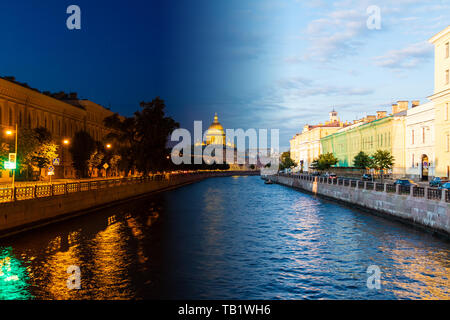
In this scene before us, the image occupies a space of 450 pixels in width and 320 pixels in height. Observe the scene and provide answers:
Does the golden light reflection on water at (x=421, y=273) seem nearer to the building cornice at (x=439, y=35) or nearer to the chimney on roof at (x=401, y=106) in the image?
the building cornice at (x=439, y=35)

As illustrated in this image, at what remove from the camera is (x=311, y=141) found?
153 meters

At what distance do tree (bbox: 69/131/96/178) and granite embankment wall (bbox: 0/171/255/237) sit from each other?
1775 centimetres

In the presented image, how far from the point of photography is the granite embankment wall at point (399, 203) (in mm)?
22562

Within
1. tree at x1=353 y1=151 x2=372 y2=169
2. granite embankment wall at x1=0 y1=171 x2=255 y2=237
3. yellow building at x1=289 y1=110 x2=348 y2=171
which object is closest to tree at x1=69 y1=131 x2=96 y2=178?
granite embankment wall at x1=0 y1=171 x2=255 y2=237

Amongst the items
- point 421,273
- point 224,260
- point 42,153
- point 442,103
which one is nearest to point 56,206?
point 224,260

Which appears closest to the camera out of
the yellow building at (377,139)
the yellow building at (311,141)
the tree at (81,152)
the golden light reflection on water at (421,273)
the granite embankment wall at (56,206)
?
the golden light reflection on water at (421,273)

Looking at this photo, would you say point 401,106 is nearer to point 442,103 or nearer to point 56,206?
point 442,103

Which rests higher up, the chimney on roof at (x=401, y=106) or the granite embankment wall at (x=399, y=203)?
the chimney on roof at (x=401, y=106)

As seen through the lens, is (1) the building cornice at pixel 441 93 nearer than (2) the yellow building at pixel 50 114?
Yes

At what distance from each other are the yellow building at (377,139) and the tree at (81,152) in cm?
4281

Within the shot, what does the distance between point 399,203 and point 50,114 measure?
48521 mm

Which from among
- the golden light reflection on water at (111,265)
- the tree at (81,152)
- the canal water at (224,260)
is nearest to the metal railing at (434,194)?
the canal water at (224,260)
